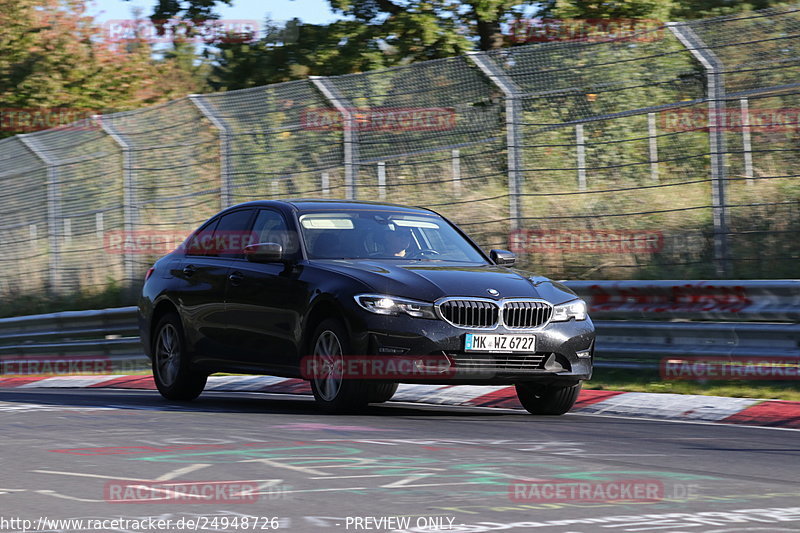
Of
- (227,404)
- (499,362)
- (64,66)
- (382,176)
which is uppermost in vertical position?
(64,66)

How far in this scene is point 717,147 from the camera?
1259cm

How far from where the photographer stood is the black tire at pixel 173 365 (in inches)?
446

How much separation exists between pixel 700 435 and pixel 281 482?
330 centimetres

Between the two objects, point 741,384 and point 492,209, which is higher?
point 492,209

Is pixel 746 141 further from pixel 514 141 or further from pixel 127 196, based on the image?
pixel 127 196

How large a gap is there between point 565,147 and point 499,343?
4.51 metres

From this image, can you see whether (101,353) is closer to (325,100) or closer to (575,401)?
(325,100)

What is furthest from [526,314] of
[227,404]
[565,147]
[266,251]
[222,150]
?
[222,150]

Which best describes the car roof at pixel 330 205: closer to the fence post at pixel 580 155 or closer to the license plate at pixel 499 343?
the license plate at pixel 499 343

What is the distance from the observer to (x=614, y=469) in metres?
6.88

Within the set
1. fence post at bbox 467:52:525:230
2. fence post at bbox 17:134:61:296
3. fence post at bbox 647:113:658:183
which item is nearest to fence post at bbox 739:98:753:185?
fence post at bbox 647:113:658:183

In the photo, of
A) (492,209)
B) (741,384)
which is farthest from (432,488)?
(492,209)

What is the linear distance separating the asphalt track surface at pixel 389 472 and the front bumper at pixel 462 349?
305mm

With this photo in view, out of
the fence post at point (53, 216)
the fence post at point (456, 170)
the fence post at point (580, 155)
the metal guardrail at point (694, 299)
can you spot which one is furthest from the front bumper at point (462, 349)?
the fence post at point (53, 216)
